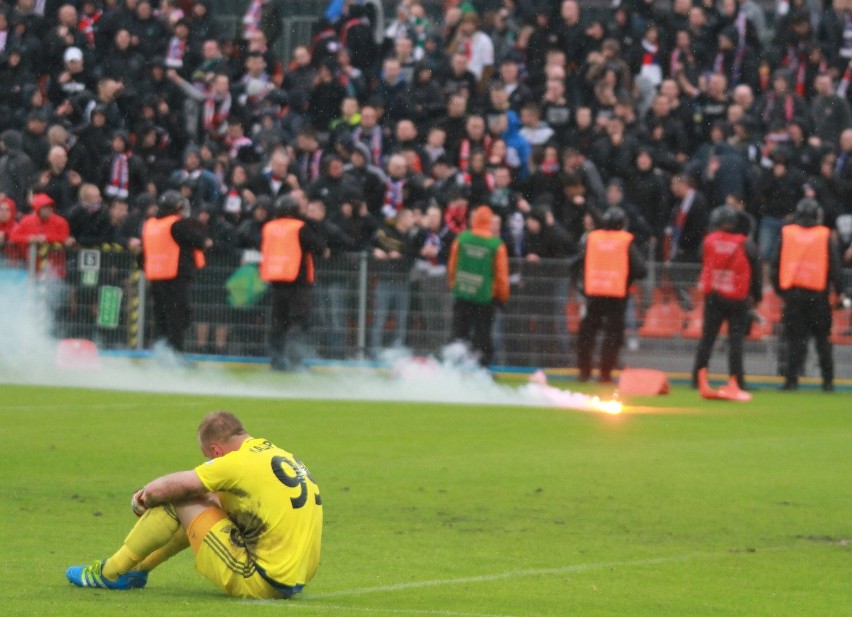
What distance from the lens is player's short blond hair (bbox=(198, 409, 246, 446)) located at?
8578mm

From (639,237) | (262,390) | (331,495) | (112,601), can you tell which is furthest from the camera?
(639,237)

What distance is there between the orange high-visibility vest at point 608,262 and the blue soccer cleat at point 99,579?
14.4 m

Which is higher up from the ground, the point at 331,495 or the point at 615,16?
the point at 615,16

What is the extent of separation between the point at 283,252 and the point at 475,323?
8.48 ft

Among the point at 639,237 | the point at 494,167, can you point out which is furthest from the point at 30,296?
the point at 639,237

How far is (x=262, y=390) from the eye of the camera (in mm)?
21781

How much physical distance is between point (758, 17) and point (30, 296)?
11.1 m

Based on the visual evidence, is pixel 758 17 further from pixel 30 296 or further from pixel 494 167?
pixel 30 296

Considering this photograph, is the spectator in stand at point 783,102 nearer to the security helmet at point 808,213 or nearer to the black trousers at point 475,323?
the security helmet at point 808,213

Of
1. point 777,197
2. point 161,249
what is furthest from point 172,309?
point 777,197

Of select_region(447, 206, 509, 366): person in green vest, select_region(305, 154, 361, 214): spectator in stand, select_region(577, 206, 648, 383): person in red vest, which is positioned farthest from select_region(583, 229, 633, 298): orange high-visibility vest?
select_region(305, 154, 361, 214): spectator in stand

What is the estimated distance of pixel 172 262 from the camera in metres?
22.9

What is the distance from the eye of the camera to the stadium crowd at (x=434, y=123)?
25.0 meters

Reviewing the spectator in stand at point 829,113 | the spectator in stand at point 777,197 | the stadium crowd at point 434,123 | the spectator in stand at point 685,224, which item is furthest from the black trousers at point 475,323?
the spectator in stand at point 829,113
